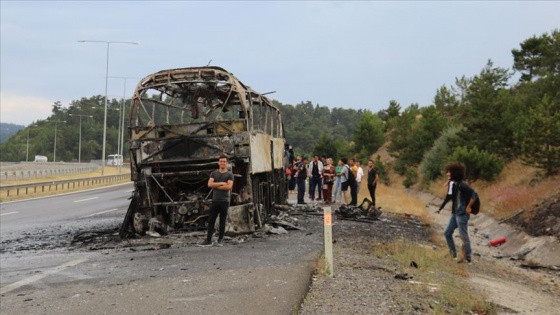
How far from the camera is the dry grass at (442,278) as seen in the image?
727 cm

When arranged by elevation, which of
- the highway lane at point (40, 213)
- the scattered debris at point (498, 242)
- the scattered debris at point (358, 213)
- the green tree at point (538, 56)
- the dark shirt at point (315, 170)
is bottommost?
the scattered debris at point (498, 242)

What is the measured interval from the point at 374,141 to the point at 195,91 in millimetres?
63331

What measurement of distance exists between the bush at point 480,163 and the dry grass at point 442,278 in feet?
72.6

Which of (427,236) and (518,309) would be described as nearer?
(518,309)

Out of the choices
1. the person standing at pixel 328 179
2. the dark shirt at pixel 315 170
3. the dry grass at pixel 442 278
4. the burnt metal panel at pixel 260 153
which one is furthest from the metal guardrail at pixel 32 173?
the dry grass at pixel 442 278

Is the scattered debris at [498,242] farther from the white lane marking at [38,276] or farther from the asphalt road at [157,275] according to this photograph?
the white lane marking at [38,276]

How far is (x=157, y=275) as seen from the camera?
28.8 ft

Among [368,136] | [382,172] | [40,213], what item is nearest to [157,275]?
[40,213]

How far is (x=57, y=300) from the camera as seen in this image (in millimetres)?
7488

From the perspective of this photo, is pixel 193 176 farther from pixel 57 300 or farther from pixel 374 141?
pixel 374 141

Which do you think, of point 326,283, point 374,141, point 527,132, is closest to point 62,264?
point 326,283

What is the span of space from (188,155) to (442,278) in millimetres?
6063

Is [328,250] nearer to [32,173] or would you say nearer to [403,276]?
[403,276]

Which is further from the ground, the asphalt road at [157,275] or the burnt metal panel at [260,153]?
the burnt metal panel at [260,153]
